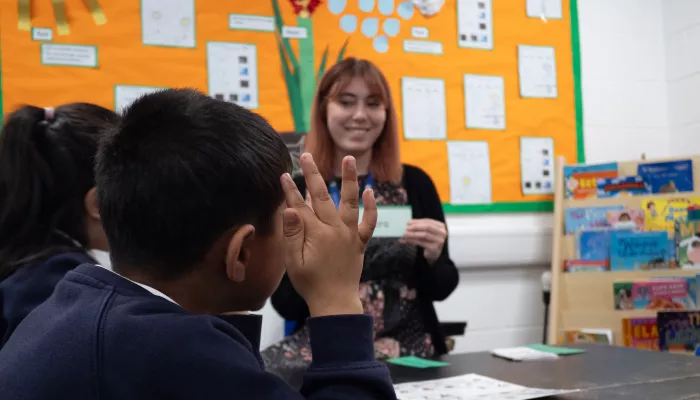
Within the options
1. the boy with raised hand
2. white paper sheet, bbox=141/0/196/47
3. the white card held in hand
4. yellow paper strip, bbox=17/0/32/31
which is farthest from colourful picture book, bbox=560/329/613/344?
yellow paper strip, bbox=17/0/32/31

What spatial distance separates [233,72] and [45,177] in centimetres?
152

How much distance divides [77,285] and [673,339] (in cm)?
248

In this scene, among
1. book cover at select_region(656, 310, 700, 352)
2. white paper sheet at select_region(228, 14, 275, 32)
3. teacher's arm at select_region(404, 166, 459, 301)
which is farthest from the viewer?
white paper sheet at select_region(228, 14, 275, 32)

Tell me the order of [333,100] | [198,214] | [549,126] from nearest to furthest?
[198,214]
[333,100]
[549,126]

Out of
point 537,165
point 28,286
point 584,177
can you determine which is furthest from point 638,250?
point 28,286

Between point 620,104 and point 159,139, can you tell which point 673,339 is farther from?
point 159,139

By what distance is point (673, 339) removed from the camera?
2.52m

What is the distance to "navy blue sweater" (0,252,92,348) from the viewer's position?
101 cm

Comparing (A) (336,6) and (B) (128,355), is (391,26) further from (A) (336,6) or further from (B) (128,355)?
(B) (128,355)

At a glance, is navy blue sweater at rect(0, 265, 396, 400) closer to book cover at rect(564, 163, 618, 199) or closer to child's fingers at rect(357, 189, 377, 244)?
child's fingers at rect(357, 189, 377, 244)

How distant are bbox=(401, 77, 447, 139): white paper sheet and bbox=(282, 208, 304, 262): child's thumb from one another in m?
2.15

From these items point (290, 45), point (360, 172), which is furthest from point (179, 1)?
point (360, 172)

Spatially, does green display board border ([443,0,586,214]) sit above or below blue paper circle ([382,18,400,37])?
below

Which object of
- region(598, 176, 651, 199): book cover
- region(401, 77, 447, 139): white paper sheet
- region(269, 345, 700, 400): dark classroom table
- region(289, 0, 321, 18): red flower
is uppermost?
region(289, 0, 321, 18): red flower
